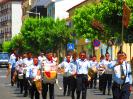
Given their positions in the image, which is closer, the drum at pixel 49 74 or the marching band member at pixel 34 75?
the drum at pixel 49 74

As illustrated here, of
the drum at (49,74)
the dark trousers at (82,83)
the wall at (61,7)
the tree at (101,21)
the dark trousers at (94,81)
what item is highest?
the wall at (61,7)

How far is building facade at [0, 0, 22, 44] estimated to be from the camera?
161250mm

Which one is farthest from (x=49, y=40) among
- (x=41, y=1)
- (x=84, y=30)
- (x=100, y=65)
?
(x=100, y=65)

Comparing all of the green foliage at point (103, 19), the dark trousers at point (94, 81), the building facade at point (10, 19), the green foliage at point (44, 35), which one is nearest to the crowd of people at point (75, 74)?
the dark trousers at point (94, 81)

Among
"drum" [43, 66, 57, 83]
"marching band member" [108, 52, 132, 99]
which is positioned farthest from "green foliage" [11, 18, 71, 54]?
"marching band member" [108, 52, 132, 99]

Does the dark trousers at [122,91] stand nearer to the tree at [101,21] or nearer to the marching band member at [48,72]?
the marching band member at [48,72]

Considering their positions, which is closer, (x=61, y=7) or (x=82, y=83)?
(x=82, y=83)

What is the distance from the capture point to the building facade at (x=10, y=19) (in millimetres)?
161250

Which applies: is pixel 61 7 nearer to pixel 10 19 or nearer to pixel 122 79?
pixel 10 19

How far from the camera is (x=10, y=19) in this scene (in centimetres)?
16300

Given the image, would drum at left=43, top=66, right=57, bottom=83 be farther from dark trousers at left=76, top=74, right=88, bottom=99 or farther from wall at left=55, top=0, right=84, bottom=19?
wall at left=55, top=0, right=84, bottom=19

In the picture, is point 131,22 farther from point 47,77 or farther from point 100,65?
point 47,77

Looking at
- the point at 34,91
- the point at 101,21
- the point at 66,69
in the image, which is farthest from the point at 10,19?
the point at 34,91

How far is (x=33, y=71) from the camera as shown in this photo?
20547 mm
